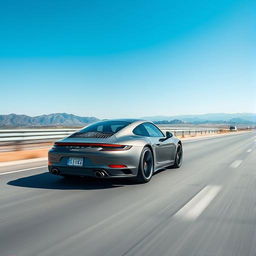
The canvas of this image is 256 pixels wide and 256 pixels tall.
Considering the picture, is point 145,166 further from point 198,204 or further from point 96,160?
point 198,204

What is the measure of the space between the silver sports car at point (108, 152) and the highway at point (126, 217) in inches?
12.9

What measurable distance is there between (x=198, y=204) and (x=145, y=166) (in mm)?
1818

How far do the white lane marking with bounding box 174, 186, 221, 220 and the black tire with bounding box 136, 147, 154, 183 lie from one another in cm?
113

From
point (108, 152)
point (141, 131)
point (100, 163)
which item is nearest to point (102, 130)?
point (141, 131)

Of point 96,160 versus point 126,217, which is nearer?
point 126,217

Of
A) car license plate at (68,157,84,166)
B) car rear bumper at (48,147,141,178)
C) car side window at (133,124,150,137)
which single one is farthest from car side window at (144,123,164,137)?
car license plate at (68,157,84,166)

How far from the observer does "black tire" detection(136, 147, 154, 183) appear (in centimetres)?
608

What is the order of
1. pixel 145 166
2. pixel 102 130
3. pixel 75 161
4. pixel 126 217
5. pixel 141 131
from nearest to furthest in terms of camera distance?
1. pixel 126 217
2. pixel 75 161
3. pixel 145 166
4. pixel 102 130
5. pixel 141 131

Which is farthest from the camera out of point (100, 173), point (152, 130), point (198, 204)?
point (152, 130)

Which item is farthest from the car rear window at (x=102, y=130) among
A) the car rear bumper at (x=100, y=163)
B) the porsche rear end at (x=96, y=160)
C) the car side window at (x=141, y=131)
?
the car rear bumper at (x=100, y=163)

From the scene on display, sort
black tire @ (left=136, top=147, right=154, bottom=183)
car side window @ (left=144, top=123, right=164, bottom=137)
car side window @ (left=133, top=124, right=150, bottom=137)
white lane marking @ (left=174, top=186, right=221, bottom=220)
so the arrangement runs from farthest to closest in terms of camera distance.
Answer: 1. car side window @ (left=144, top=123, right=164, bottom=137)
2. car side window @ (left=133, top=124, right=150, bottom=137)
3. black tire @ (left=136, top=147, right=154, bottom=183)
4. white lane marking @ (left=174, top=186, right=221, bottom=220)

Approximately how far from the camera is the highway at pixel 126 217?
9.91ft

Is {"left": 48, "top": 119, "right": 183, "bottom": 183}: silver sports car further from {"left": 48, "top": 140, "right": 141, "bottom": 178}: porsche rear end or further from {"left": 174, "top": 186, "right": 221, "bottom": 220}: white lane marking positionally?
{"left": 174, "top": 186, "right": 221, "bottom": 220}: white lane marking

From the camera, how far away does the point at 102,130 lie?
21.4ft
